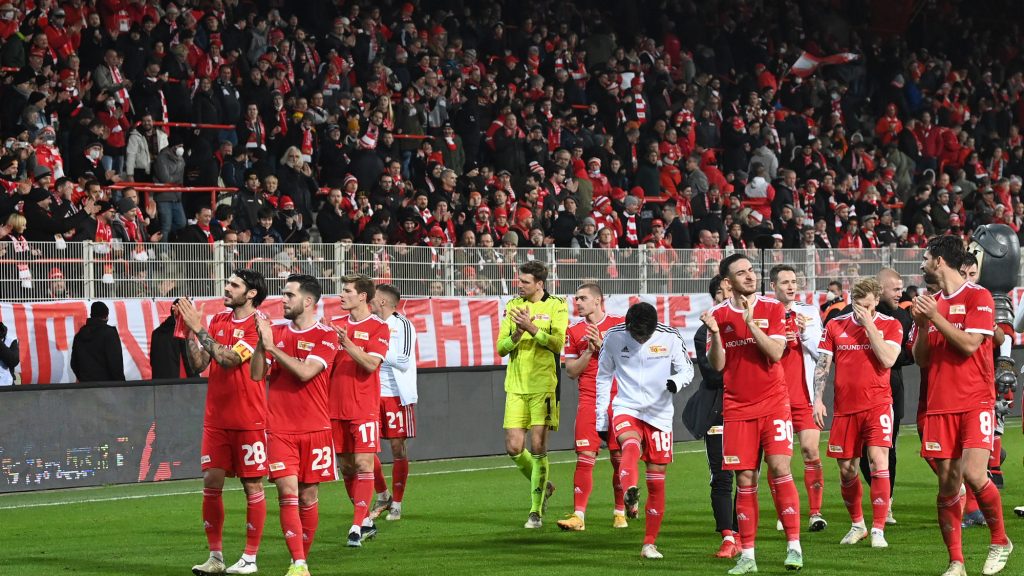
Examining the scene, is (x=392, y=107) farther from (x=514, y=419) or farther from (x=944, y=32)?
(x=944, y=32)

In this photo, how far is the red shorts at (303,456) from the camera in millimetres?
9625

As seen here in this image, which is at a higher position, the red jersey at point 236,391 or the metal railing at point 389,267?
the metal railing at point 389,267

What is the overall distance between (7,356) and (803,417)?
28.3 feet

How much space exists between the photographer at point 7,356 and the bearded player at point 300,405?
6.87m

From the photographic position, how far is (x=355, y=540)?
11.4m

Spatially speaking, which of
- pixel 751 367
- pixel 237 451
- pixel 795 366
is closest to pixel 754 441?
pixel 751 367

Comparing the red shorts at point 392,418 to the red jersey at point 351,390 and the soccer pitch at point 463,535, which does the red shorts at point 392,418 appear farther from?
the red jersey at point 351,390

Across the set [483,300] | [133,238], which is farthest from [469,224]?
[133,238]

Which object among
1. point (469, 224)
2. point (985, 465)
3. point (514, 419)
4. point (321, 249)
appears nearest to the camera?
point (985, 465)

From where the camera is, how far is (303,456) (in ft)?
32.1

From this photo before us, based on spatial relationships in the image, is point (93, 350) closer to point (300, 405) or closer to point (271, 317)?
point (271, 317)

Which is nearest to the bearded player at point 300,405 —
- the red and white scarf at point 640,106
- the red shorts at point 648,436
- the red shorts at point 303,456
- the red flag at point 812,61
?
the red shorts at point 303,456

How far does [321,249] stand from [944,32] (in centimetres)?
2666

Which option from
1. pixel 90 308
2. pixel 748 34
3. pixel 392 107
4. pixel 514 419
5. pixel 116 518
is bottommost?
pixel 116 518
